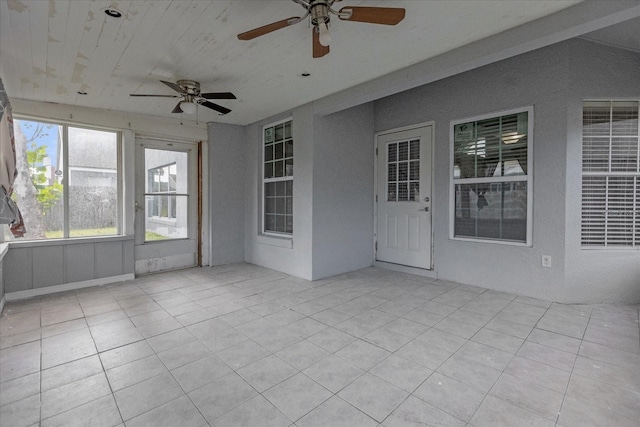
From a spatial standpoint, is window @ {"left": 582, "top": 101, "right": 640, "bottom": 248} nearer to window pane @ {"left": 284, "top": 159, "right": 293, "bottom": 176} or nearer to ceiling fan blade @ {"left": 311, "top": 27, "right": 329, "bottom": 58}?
ceiling fan blade @ {"left": 311, "top": 27, "right": 329, "bottom": 58}

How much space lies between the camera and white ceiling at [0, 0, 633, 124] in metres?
2.10

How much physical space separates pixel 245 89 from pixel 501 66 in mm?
3050

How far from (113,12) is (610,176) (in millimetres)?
4798

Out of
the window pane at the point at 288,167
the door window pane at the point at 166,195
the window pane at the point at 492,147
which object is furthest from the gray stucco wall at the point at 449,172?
the door window pane at the point at 166,195

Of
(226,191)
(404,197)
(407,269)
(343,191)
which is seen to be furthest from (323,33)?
(226,191)

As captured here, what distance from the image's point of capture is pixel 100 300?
11.6 feet

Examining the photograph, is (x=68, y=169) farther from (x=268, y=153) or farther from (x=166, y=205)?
(x=268, y=153)

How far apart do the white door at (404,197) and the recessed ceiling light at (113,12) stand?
3670 mm

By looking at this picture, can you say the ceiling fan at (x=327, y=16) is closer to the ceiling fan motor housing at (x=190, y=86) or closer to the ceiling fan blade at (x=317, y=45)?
the ceiling fan blade at (x=317, y=45)

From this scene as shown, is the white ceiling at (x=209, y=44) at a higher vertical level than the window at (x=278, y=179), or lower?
higher

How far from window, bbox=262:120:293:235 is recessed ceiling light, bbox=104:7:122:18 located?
2.76m

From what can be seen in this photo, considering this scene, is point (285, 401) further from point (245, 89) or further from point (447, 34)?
point (245, 89)

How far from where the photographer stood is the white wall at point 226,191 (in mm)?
5160

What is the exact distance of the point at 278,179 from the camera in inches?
194
